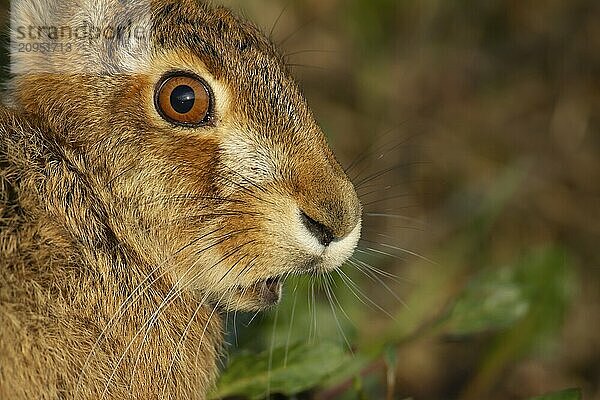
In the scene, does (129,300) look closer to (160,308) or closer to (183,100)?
(160,308)

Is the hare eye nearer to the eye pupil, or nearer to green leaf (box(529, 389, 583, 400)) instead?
the eye pupil

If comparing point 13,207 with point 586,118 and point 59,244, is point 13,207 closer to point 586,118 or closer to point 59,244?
point 59,244

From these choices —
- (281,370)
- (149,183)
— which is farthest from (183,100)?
(281,370)

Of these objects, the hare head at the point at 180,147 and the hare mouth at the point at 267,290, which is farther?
the hare mouth at the point at 267,290

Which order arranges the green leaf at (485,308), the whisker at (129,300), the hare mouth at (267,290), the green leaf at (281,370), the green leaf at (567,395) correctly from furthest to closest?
the green leaf at (485,308) < the green leaf at (281,370) < the green leaf at (567,395) < the hare mouth at (267,290) < the whisker at (129,300)

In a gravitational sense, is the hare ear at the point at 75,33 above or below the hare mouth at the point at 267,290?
above

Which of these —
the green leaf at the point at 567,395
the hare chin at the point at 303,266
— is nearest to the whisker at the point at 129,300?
the hare chin at the point at 303,266

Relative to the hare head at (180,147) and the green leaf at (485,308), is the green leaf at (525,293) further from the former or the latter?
the hare head at (180,147)

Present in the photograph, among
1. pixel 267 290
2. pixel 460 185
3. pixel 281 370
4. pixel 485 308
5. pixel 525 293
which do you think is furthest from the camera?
pixel 460 185
